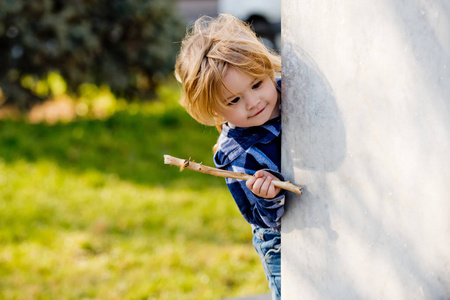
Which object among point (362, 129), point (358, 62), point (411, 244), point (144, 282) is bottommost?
point (144, 282)

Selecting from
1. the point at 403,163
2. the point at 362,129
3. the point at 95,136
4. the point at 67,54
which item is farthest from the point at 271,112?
the point at 67,54

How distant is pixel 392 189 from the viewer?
112 centimetres

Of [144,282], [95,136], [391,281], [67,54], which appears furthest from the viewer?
[67,54]

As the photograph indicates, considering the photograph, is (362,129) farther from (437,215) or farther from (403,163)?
(437,215)

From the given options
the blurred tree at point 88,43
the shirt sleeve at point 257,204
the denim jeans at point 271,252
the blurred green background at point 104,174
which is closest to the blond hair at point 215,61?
the shirt sleeve at point 257,204

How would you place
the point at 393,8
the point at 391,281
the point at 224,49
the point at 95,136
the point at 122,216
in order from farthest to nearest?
the point at 95,136 < the point at 122,216 < the point at 224,49 < the point at 391,281 < the point at 393,8

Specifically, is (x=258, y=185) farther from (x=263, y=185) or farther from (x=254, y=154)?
(x=254, y=154)

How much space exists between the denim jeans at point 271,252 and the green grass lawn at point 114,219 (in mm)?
1391

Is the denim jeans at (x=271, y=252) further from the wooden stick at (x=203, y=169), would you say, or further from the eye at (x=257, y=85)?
the eye at (x=257, y=85)

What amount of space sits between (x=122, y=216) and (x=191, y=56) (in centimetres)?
265

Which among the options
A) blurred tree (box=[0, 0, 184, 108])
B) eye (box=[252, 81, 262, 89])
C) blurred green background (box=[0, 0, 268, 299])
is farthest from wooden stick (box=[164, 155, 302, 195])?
blurred tree (box=[0, 0, 184, 108])

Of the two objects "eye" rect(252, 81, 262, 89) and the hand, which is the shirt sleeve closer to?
the hand

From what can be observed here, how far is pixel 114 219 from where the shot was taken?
3.91 meters

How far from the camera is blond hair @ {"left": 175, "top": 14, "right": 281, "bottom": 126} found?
1396 millimetres
